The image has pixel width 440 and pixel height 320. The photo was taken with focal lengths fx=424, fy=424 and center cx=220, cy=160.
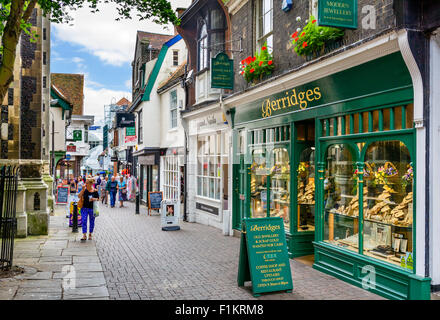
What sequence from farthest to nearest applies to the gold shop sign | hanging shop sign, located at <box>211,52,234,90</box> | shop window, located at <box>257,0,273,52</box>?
1. hanging shop sign, located at <box>211,52,234,90</box>
2. shop window, located at <box>257,0,273,52</box>
3. the gold shop sign

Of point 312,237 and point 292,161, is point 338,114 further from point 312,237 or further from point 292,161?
point 312,237

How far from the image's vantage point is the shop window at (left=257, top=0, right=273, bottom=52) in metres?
10.5

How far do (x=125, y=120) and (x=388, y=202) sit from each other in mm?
21358

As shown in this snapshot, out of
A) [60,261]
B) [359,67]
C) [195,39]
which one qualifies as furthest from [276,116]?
[195,39]

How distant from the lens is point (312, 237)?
9.31m

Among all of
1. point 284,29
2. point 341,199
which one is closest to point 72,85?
point 284,29

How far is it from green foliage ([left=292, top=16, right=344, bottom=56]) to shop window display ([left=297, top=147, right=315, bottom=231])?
2.25 metres

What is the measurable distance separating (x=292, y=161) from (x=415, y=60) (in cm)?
388

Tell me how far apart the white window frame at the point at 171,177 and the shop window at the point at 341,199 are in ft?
35.5

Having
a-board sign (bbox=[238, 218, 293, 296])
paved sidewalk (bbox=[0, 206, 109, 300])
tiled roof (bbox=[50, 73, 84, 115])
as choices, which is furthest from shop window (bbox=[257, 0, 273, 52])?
tiled roof (bbox=[50, 73, 84, 115])

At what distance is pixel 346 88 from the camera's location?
727cm

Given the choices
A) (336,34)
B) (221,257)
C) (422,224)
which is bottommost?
(221,257)

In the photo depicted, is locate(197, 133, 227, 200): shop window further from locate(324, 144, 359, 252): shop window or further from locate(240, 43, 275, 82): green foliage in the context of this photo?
locate(324, 144, 359, 252): shop window

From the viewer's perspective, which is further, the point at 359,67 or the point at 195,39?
the point at 195,39
